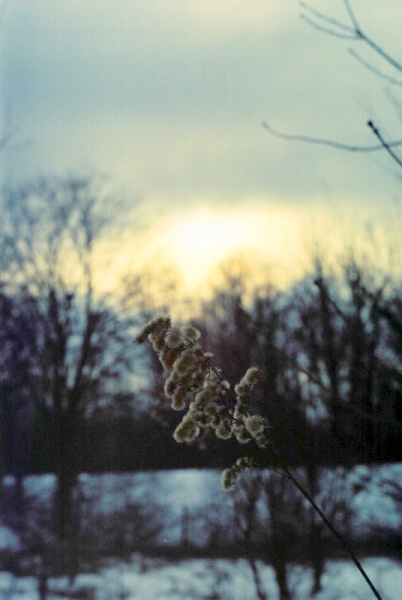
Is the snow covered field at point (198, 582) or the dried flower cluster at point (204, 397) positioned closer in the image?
the dried flower cluster at point (204, 397)

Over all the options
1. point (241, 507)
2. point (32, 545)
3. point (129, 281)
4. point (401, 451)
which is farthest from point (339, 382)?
point (129, 281)

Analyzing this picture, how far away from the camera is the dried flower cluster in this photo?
1107mm

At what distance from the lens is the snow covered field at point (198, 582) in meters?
4.79

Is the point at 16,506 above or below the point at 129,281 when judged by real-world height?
below

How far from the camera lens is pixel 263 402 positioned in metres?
3.89

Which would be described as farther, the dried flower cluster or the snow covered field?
the snow covered field

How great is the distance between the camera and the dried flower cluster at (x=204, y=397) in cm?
111

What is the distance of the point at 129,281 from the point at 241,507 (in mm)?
6825

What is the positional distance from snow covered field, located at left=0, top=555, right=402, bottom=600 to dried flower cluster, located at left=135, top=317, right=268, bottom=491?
3.44 metres

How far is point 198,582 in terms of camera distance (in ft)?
19.5

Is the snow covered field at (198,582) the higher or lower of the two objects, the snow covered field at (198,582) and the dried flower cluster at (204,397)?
the lower

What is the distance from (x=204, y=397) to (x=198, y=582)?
5.29m

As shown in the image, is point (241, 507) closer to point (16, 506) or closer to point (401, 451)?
point (401, 451)

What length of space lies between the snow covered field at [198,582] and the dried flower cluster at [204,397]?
11.3 feet
